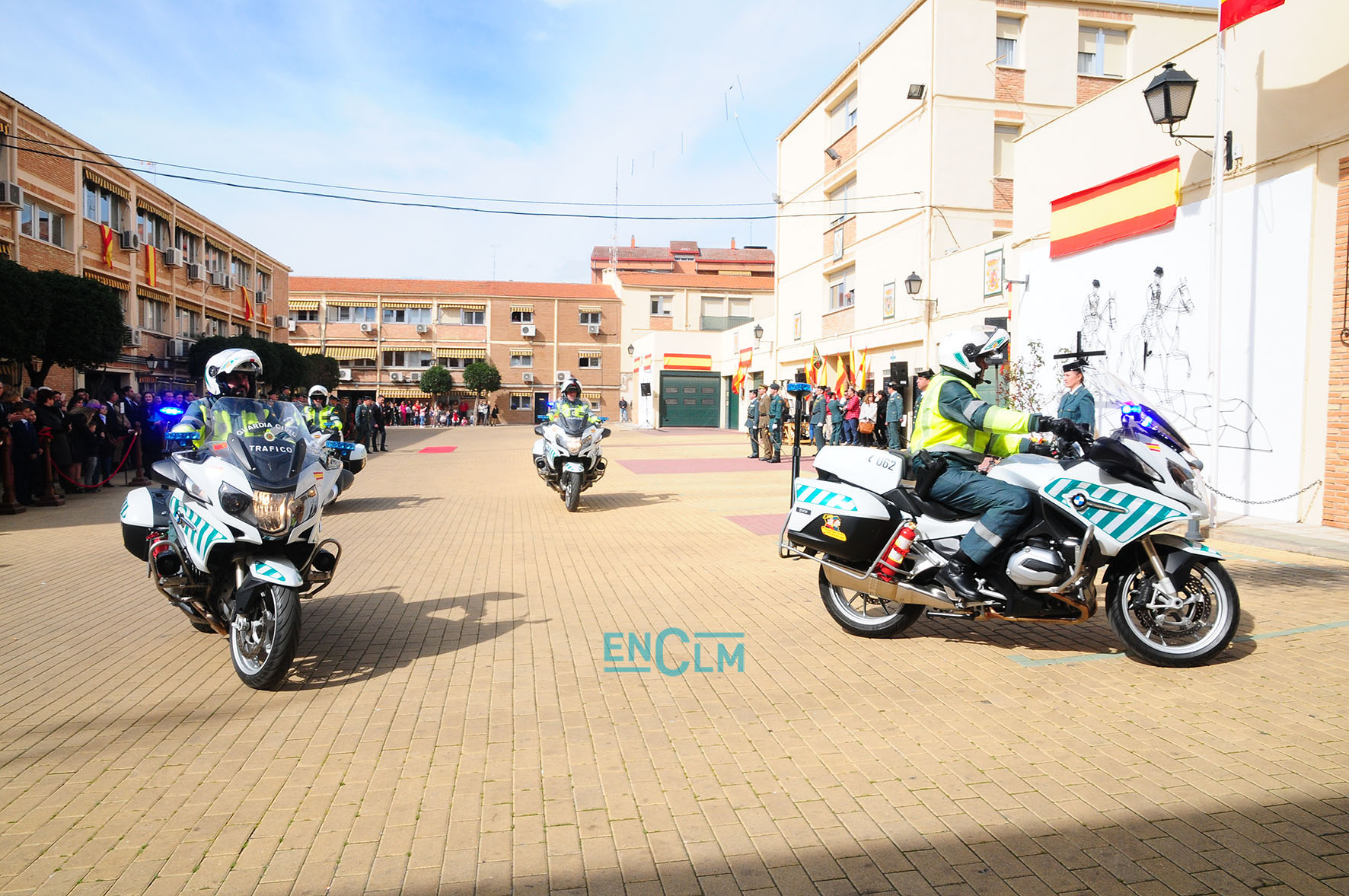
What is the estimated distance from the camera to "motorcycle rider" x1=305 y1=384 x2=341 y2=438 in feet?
44.3

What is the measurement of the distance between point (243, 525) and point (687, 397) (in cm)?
4339

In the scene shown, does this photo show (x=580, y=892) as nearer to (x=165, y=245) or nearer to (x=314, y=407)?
Answer: (x=314, y=407)

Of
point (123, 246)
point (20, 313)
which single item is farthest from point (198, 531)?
point (123, 246)

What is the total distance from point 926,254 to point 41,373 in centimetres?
2259

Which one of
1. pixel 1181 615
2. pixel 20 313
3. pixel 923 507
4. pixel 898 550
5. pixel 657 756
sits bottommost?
pixel 657 756

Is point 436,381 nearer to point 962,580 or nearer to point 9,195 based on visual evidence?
point 9,195

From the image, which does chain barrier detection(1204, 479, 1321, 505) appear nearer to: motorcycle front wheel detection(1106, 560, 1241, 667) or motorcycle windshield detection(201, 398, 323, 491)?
motorcycle front wheel detection(1106, 560, 1241, 667)

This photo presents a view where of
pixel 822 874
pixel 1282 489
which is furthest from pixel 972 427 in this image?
pixel 1282 489

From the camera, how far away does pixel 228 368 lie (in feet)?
17.5

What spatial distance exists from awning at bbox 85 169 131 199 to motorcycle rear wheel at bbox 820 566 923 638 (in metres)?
33.0

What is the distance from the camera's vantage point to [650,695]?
4668 millimetres

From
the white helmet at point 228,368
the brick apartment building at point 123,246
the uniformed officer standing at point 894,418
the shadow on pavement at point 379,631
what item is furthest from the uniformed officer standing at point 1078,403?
the brick apartment building at point 123,246

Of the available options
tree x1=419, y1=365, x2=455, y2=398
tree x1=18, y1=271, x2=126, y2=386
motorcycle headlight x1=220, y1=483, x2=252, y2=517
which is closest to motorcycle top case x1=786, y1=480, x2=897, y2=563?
motorcycle headlight x1=220, y1=483, x2=252, y2=517

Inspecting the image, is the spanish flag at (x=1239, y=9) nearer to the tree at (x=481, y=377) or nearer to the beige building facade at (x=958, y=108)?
the beige building facade at (x=958, y=108)
